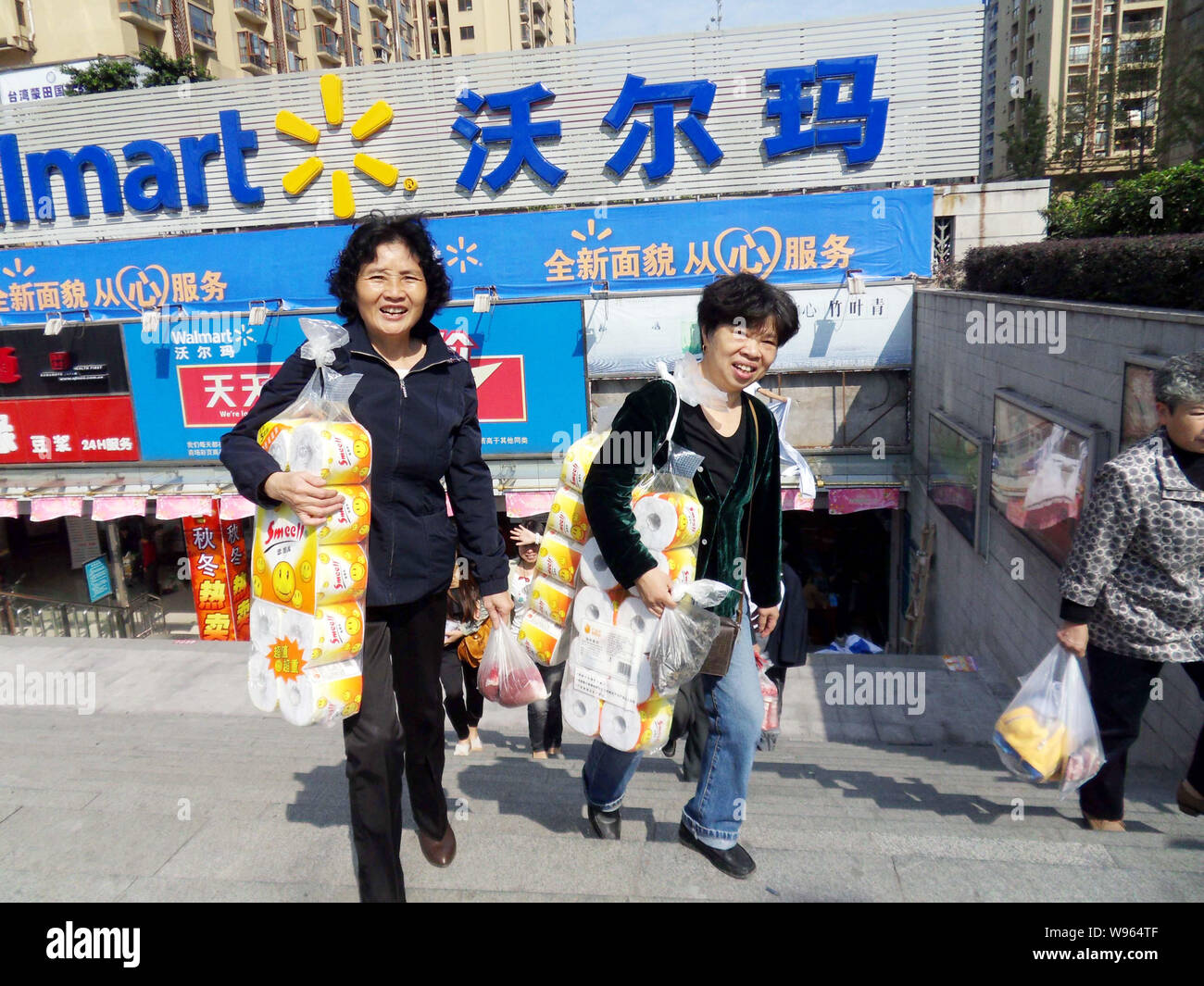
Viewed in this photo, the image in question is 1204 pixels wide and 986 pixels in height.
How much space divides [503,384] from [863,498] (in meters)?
5.16

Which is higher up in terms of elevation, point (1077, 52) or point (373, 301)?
point (1077, 52)

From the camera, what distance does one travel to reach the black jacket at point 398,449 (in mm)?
2480

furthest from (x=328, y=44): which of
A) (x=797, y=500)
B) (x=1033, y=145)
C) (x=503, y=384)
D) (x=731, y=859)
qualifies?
(x=731, y=859)

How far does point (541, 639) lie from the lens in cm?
301

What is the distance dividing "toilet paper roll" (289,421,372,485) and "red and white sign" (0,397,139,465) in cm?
1177

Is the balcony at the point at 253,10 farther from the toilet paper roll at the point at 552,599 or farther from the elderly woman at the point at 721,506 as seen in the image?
the elderly woman at the point at 721,506

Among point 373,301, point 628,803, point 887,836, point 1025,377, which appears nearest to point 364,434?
point 373,301

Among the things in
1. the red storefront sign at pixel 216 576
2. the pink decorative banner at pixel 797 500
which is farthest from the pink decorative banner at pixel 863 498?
the red storefront sign at pixel 216 576

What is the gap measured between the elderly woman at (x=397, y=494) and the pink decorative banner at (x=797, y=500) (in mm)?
7212

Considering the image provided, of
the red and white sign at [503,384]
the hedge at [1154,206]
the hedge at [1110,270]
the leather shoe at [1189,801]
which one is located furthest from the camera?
the red and white sign at [503,384]

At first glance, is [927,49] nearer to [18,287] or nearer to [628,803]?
[628,803]

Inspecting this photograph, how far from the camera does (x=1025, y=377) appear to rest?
609cm
